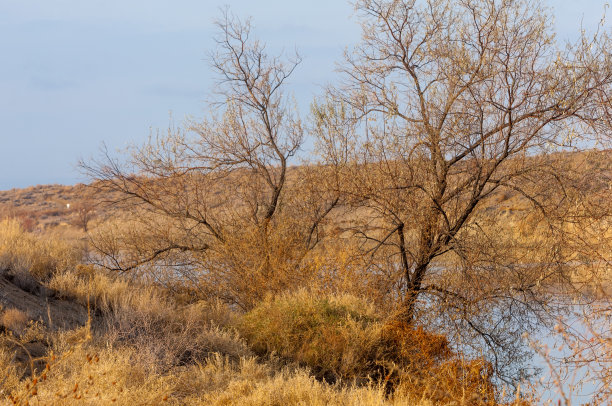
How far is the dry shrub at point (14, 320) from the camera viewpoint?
24.0 ft

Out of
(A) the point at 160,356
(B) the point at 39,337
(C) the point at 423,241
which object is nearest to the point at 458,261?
(C) the point at 423,241

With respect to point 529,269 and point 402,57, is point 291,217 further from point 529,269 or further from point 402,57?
point 529,269

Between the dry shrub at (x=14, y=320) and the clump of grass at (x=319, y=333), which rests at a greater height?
the dry shrub at (x=14, y=320)

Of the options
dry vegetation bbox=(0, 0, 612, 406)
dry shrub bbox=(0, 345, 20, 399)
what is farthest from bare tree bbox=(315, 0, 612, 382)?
dry shrub bbox=(0, 345, 20, 399)

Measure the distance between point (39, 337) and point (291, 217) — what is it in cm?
644

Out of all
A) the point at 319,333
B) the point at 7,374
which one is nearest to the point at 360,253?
the point at 319,333

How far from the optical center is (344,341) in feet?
27.5

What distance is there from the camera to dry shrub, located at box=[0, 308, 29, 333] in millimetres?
7328

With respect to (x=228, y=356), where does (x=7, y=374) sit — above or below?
above

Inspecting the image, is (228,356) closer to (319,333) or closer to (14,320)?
(319,333)

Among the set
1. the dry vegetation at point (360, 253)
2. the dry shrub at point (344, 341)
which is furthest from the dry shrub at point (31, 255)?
the dry shrub at point (344, 341)

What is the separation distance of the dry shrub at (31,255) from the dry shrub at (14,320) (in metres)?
2.10

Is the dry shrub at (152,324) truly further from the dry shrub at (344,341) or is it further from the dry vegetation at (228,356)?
the dry shrub at (344,341)

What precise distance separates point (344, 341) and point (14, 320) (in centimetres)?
442
